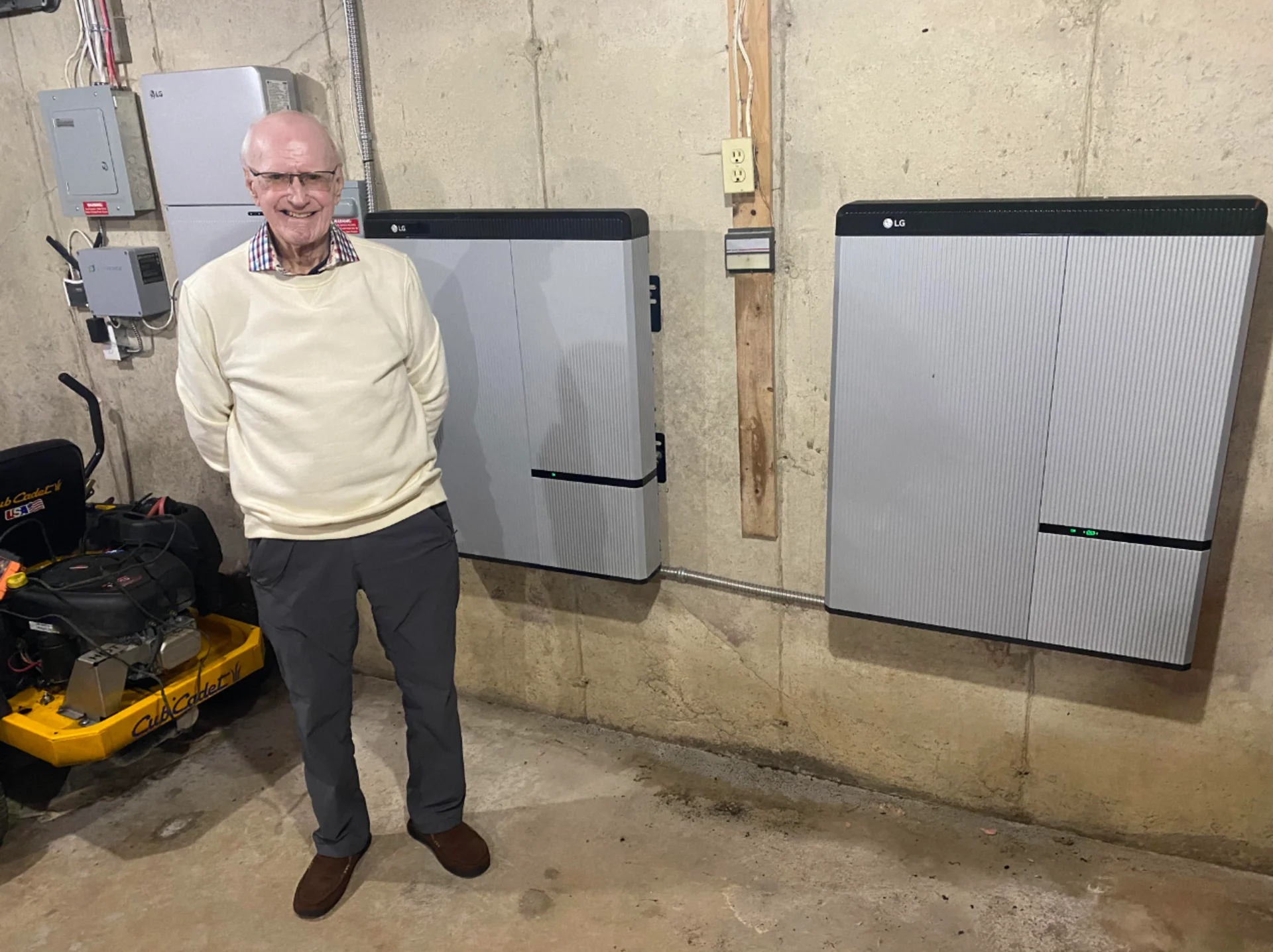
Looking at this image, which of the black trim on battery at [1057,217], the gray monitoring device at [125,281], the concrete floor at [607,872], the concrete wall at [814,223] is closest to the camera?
the black trim on battery at [1057,217]

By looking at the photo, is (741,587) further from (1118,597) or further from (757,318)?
(1118,597)

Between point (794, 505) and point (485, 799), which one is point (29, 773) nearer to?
point (485, 799)

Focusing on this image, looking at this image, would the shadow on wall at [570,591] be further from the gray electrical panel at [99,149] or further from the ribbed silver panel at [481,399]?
the gray electrical panel at [99,149]

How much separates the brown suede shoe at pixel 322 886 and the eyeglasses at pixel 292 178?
5.01 feet

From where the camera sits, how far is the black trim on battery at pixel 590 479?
7.83 ft

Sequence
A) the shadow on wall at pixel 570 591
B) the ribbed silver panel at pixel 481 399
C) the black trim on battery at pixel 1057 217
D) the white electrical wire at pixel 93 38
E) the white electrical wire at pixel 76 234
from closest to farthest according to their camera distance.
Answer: the black trim on battery at pixel 1057 217 → the ribbed silver panel at pixel 481 399 → the shadow on wall at pixel 570 591 → the white electrical wire at pixel 93 38 → the white electrical wire at pixel 76 234

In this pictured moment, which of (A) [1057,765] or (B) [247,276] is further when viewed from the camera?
(A) [1057,765]

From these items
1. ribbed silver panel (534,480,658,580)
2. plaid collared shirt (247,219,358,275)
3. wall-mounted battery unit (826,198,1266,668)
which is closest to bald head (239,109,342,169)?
plaid collared shirt (247,219,358,275)

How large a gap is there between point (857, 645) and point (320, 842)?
1.40 m

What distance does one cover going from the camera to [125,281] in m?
3.07

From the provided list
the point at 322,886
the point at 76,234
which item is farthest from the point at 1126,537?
the point at 76,234

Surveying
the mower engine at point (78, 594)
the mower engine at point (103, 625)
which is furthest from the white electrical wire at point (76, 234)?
the mower engine at point (103, 625)

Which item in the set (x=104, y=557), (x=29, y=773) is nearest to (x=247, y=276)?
(x=104, y=557)

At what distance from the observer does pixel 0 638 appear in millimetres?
2535
